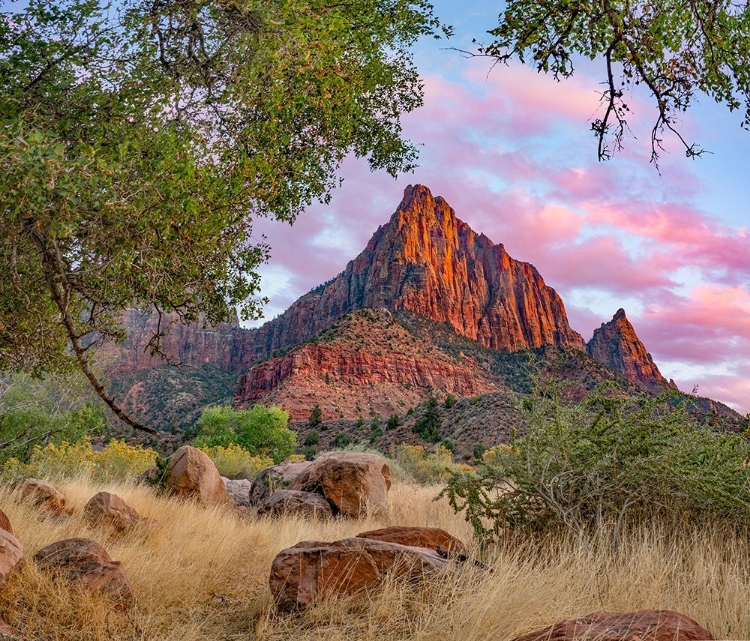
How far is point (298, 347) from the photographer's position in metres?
80.4

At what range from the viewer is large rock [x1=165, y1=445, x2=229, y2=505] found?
12.2 metres

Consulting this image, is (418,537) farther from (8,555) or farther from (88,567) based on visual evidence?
(8,555)

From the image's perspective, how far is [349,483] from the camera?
12125mm

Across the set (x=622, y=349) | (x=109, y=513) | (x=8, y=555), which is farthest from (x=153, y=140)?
(x=622, y=349)

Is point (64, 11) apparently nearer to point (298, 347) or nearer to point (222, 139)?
point (222, 139)

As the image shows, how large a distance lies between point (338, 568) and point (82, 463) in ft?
39.8

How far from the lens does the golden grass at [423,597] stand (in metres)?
4.10

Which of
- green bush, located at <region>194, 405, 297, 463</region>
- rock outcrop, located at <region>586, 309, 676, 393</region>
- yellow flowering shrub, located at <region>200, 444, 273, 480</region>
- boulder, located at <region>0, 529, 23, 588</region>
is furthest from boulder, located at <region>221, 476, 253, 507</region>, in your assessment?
rock outcrop, located at <region>586, 309, 676, 393</region>

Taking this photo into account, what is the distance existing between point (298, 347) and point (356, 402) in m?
13.5

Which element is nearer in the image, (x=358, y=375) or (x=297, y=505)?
(x=297, y=505)

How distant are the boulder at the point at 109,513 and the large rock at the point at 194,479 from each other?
3699mm

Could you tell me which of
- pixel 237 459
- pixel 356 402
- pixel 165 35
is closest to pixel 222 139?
pixel 165 35

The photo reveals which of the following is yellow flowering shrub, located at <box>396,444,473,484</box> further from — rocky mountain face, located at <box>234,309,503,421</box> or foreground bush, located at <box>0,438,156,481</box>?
rocky mountain face, located at <box>234,309,503,421</box>

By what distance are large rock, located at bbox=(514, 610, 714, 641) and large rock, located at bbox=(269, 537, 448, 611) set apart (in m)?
1.92
